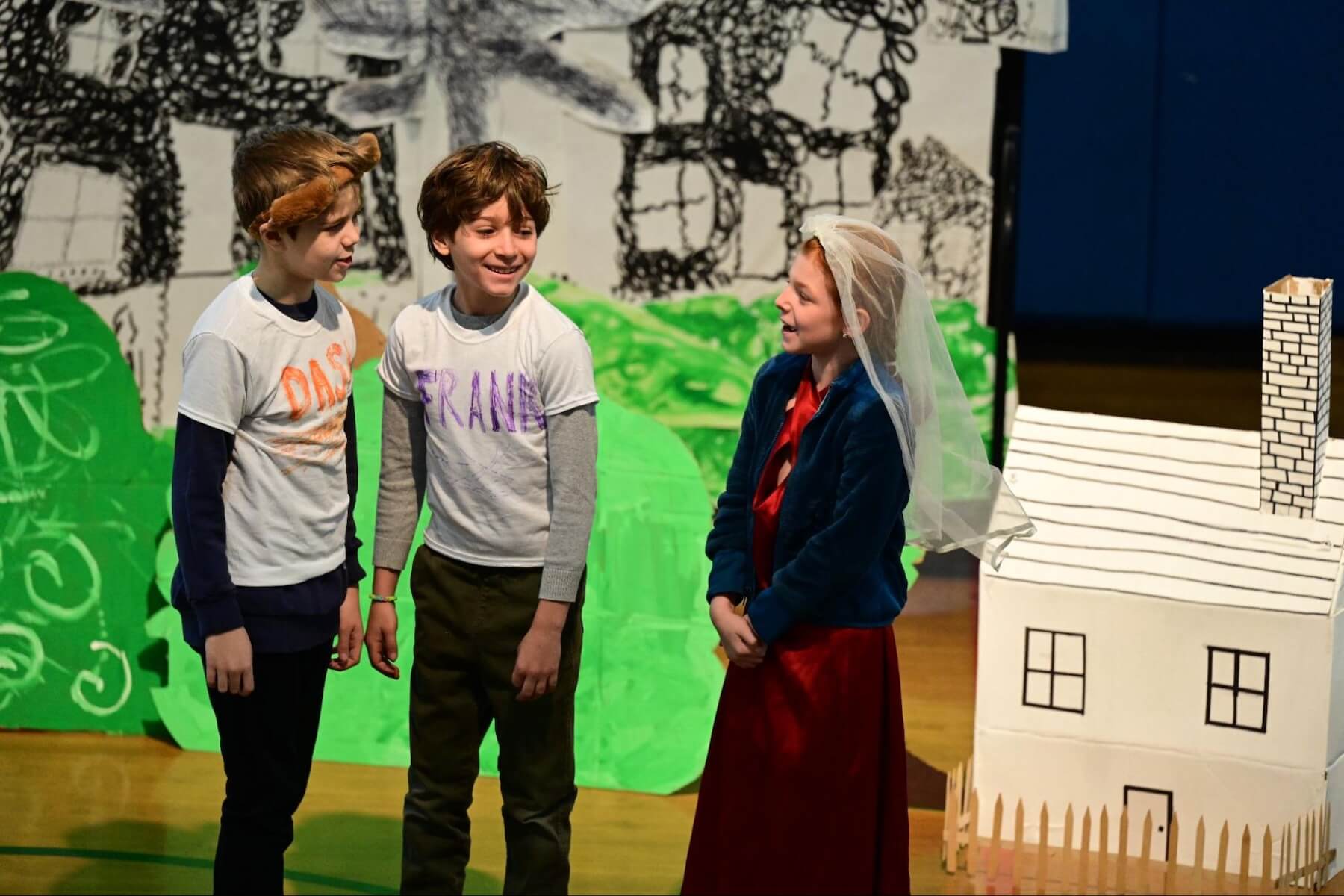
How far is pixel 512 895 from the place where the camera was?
254 cm

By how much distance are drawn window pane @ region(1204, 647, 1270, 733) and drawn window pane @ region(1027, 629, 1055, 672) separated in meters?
0.33

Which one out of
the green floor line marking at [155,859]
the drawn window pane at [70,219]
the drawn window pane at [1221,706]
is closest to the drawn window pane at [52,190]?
the drawn window pane at [70,219]

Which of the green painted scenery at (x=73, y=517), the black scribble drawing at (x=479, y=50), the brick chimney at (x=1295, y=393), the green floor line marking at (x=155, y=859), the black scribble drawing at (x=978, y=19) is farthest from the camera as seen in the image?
the green painted scenery at (x=73, y=517)

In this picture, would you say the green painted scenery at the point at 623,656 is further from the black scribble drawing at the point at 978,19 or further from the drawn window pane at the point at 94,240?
the black scribble drawing at the point at 978,19

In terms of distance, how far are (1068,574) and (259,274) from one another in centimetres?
191

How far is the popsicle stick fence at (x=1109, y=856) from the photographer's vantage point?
10.5 ft

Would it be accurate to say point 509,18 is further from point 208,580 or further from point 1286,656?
A: point 1286,656

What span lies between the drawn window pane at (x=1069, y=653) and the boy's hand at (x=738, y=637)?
1205 mm

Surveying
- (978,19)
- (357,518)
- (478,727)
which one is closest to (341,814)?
(357,518)

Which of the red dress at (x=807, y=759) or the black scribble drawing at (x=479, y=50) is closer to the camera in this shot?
the red dress at (x=807, y=759)

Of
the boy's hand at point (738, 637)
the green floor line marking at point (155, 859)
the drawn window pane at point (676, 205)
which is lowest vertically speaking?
the green floor line marking at point (155, 859)

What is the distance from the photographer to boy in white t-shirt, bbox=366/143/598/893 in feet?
7.72

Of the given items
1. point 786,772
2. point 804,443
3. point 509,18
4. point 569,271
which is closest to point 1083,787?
point 786,772

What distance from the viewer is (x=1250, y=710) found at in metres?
3.23
